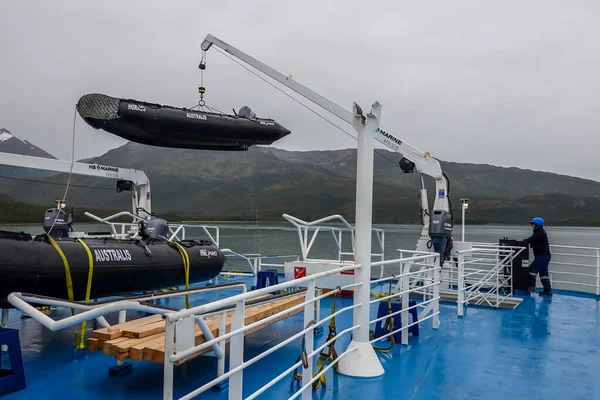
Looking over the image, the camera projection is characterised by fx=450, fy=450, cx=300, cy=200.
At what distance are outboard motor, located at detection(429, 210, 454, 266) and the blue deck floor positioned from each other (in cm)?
136

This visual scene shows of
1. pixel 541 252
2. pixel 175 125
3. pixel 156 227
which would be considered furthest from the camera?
pixel 541 252

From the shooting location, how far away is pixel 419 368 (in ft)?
12.1

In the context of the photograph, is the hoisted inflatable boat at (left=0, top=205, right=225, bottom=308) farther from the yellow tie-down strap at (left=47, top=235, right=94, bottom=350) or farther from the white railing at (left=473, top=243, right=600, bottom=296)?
the white railing at (left=473, top=243, right=600, bottom=296)

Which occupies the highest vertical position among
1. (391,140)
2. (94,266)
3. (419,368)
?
(391,140)

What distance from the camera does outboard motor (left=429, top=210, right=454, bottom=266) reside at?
635 centimetres

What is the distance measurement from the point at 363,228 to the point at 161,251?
2595mm

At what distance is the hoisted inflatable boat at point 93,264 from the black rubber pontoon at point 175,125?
1820mm

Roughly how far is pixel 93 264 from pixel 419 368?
2930mm

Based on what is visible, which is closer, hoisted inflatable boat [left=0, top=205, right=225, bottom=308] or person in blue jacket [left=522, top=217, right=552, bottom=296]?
hoisted inflatable boat [left=0, top=205, right=225, bottom=308]

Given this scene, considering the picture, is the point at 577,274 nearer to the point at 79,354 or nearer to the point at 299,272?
the point at 299,272

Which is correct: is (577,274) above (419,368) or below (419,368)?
above

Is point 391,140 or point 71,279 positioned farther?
point 391,140

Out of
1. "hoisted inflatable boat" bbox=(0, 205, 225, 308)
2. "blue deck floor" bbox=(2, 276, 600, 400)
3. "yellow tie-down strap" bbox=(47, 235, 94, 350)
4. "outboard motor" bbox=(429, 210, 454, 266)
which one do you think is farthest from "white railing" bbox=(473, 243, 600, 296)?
"yellow tie-down strap" bbox=(47, 235, 94, 350)

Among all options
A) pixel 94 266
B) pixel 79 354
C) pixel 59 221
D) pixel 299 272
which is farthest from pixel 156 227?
pixel 79 354
